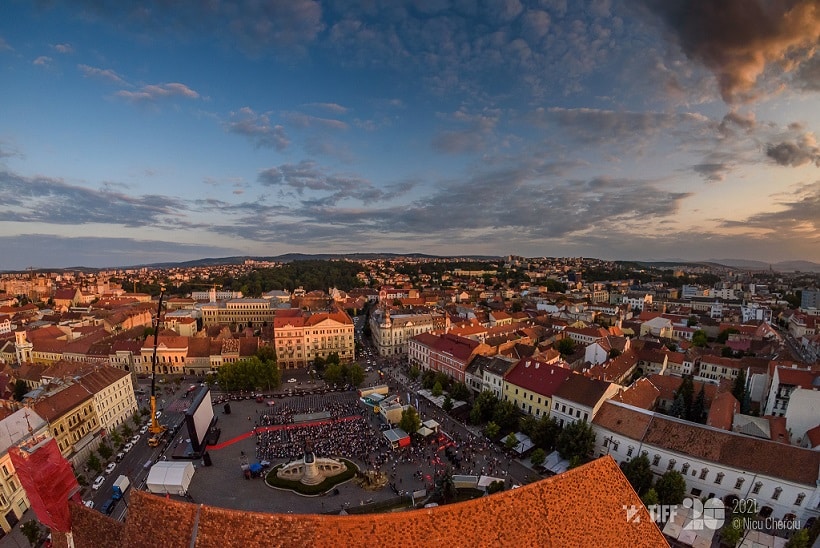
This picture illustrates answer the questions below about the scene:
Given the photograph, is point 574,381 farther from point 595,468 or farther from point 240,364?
point 240,364

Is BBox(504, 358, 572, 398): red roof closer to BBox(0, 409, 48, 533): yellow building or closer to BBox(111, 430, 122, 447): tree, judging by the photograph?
BBox(111, 430, 122, 447): tree

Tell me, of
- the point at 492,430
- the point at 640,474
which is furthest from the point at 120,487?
the point at 640,474

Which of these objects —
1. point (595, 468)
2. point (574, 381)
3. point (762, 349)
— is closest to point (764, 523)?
point (574, 381)

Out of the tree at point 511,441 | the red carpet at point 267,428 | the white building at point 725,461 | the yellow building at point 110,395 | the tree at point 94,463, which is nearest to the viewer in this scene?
the white building at point 725,461

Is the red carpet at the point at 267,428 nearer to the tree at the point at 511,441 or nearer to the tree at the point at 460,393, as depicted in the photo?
the tree at the point at 460,393

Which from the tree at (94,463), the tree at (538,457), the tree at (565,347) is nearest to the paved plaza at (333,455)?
the tree at (538,457)
